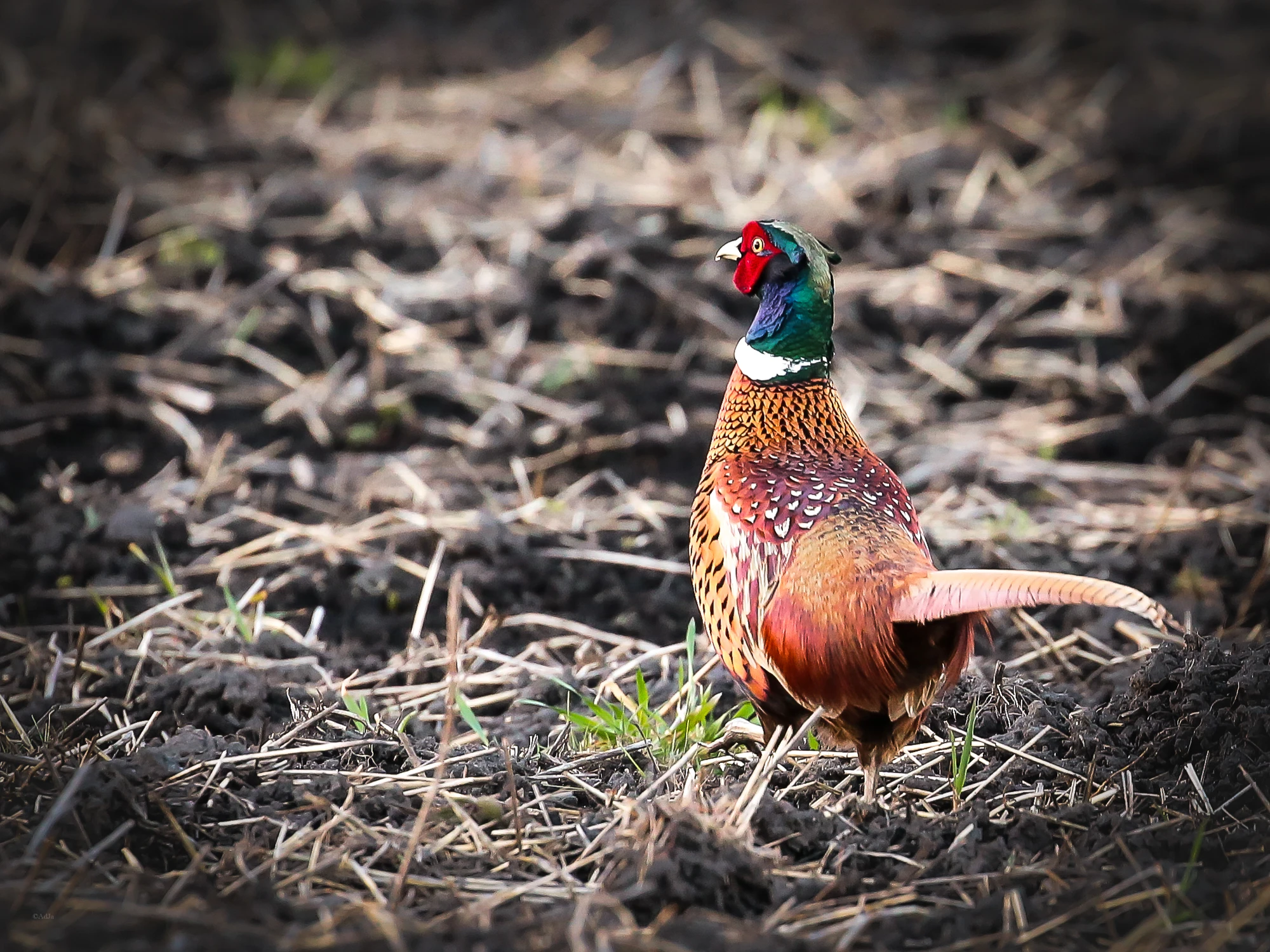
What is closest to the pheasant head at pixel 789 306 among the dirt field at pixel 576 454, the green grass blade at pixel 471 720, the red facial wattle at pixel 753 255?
the red facial wattle at pixel 753 255

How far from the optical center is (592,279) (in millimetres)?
5258

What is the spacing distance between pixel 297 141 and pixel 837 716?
475 centimetres

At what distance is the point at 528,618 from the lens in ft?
Answer: 11.8

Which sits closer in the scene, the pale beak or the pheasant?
the pheasant

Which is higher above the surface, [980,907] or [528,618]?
[980,907]

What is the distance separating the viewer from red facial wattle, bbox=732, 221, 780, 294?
2.95 m

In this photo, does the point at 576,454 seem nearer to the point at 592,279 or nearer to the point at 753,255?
the point at 592,279

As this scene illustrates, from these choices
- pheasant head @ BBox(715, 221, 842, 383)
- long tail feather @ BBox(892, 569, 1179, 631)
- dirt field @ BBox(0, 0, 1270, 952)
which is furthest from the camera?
pheasant head @ BBox(715, 221, 842, 383)

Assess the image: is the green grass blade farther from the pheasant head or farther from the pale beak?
the pale beak

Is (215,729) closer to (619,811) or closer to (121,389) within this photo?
(619,811)

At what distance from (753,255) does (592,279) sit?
233 centimetres

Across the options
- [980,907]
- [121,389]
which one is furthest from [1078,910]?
[121,389]

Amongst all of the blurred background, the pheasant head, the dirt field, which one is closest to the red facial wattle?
the pheasant head

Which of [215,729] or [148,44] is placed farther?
[148,44]
